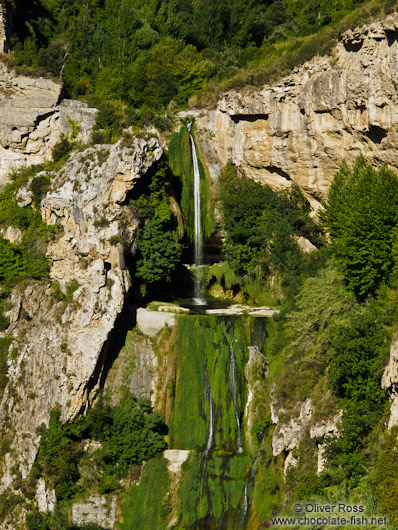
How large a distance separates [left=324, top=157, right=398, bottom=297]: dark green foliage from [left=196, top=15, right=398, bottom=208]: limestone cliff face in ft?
8.94

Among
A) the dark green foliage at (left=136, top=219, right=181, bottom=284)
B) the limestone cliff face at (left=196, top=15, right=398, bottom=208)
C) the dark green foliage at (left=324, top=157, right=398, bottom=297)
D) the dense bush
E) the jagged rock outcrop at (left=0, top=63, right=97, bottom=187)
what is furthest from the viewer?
the jagged rock outcrop at (left=0, top=63, right=97, bottom=187)

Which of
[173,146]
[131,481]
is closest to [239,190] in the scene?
[173,146]

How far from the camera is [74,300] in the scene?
120 ft

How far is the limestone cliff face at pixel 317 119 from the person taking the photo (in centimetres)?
3481

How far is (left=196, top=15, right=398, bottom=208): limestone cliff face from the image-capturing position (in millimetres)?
34812

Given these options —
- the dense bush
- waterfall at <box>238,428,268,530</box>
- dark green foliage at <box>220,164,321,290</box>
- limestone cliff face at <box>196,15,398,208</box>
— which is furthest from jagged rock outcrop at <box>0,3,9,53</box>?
waterfall at <box>238,428,268,530</box>

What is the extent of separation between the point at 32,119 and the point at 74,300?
39.0 ft

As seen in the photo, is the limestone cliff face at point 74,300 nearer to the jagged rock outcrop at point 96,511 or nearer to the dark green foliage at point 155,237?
the dark green foliage at point 155,237

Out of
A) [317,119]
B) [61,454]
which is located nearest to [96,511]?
[61,454]

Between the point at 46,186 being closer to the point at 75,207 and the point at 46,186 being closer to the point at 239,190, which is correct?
the point at 75,207

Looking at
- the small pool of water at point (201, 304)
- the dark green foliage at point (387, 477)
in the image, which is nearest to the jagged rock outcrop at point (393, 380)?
the dark green foliage at point (387, 477)

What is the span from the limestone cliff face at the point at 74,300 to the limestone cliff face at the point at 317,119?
5960 mm

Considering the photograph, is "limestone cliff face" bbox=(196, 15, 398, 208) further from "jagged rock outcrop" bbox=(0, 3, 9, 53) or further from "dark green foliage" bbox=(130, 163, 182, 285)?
"jagged rock outcrop" bbox=(0, 3, 9, 53)

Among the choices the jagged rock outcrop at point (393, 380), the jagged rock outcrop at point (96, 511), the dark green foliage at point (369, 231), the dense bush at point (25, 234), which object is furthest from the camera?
the dense bush at point (25, 234)
